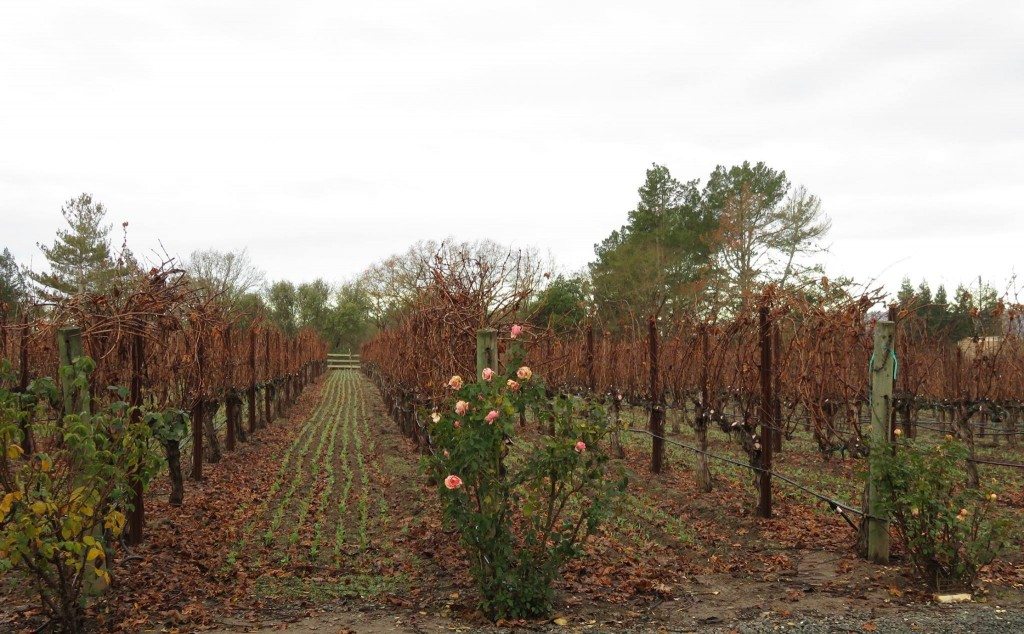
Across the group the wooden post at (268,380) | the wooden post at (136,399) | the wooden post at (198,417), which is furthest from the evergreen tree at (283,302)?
the wooden post at (136,399)

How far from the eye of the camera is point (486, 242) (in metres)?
51.4

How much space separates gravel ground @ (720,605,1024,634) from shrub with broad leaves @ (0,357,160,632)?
3975 mm

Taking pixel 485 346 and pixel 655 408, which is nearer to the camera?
pixel 485 346

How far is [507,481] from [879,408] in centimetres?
339

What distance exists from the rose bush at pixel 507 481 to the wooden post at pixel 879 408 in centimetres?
258

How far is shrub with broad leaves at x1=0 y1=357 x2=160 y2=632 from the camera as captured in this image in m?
4.15

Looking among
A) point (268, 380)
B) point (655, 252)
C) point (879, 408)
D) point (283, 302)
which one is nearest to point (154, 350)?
point (879, 408)

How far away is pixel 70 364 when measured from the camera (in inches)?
207

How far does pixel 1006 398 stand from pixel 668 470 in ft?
28.9

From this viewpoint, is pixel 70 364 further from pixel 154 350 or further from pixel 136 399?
pixel 154 350

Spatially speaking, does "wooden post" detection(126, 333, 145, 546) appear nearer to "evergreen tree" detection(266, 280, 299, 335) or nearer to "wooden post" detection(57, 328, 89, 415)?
"wooden post" detection(57, 328, 89, 415)

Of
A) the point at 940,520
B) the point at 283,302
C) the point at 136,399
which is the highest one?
the point at 283,302

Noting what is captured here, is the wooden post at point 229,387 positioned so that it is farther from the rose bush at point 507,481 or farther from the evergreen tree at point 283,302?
the evergreen tree at point 283,302

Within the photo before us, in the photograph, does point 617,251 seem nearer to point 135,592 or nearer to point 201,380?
point 201,380
